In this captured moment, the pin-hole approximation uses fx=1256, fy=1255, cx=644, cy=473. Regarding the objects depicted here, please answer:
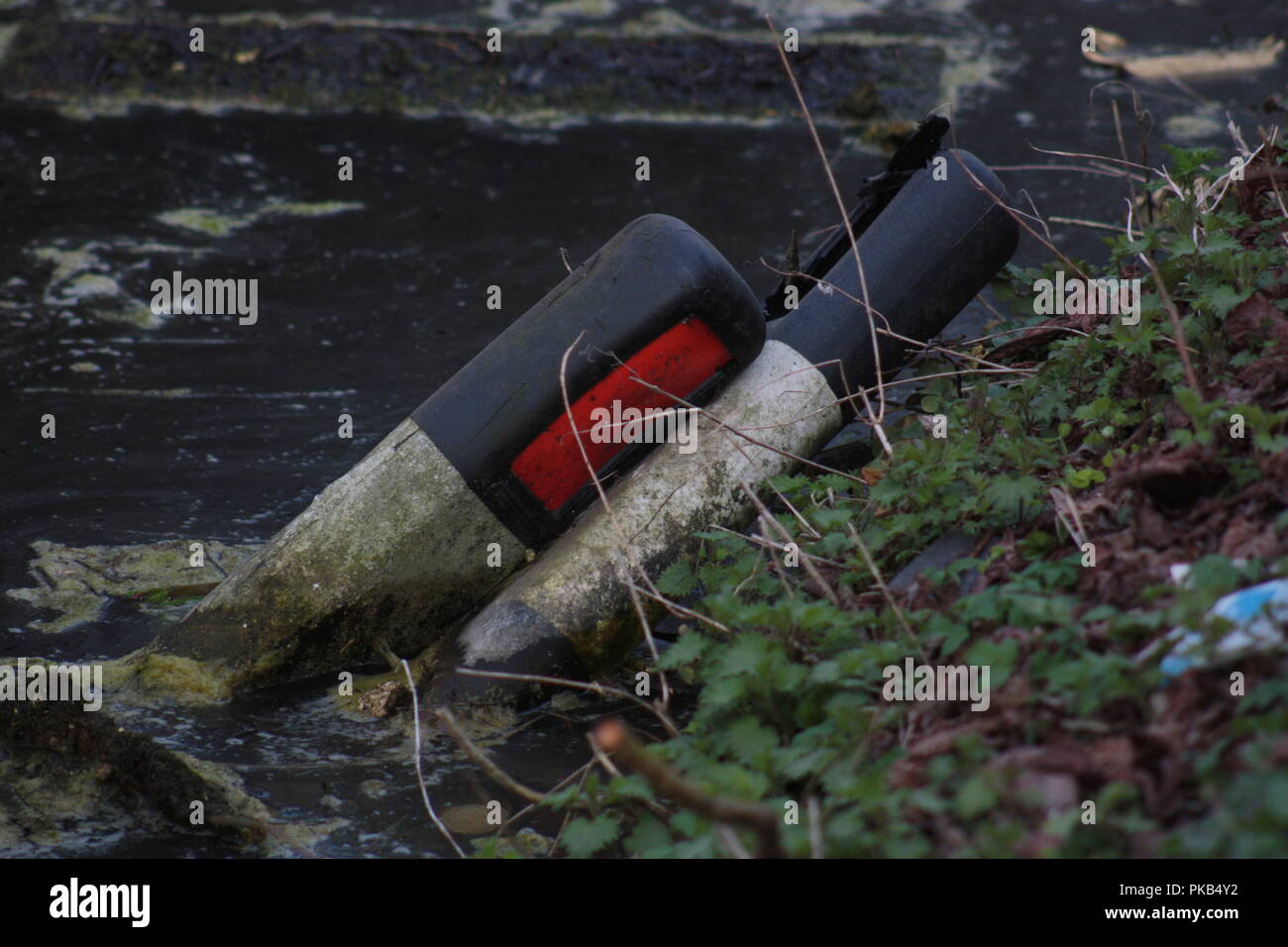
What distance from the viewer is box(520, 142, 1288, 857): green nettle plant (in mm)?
2309

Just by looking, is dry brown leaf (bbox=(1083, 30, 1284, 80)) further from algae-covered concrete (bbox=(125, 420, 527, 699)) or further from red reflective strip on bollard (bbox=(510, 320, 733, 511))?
algae-covered concrete (bbox=(125, 420, 527, 699))

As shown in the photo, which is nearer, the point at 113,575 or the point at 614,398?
the point at 614,398

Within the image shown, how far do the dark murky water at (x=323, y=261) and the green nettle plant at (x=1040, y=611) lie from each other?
0.81 m

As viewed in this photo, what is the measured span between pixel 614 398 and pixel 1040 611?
5.37 ft

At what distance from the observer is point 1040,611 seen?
108 inches

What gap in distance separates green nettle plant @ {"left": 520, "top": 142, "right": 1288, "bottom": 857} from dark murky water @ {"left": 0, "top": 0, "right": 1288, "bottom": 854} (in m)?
0.81

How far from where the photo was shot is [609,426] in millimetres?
3971

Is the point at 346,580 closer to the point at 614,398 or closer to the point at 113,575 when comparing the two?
the point at 614,398

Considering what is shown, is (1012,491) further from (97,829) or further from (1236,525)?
(97,829)

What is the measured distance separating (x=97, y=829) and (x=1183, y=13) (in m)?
9.52

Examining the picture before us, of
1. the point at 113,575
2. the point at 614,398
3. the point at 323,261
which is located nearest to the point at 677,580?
the point at 614,398

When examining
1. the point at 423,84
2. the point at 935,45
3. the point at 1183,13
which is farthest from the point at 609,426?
the point at 1183,13

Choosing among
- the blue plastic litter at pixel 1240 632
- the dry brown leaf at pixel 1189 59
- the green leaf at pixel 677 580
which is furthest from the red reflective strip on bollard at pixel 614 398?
the dry brown leaf at pixel 1189 59

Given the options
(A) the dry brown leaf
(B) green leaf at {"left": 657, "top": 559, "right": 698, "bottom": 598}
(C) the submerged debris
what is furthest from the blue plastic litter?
(A) the dry brown leaf
